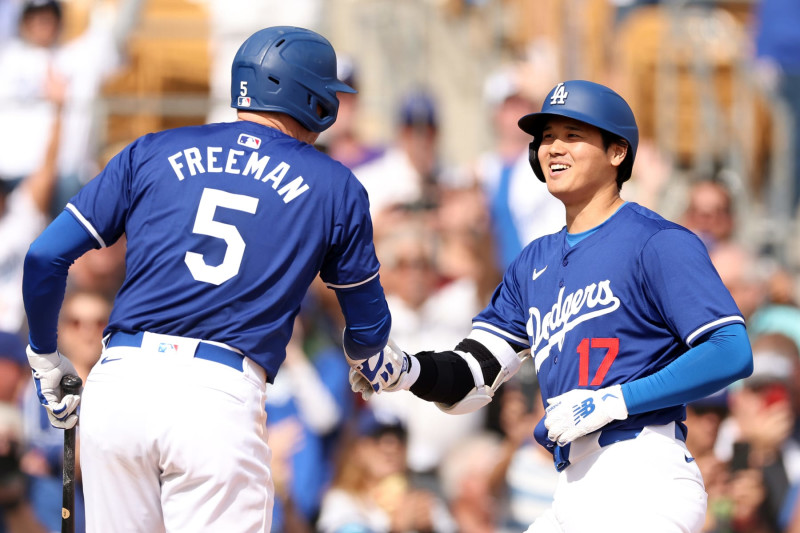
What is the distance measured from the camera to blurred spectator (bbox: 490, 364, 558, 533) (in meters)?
7.07

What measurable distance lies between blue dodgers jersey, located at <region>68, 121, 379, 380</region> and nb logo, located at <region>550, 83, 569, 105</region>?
0.78 m

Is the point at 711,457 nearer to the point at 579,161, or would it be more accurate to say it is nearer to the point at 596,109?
the point at 579,161

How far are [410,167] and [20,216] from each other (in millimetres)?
2781

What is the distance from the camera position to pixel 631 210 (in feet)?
13.5

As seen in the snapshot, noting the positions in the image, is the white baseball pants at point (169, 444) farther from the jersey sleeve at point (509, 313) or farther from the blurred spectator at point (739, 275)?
the blurred spectator at point (739, 275)

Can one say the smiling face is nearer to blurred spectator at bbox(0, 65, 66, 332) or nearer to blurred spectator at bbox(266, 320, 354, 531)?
blurred spectator at bbox(266, 320, 354, 531)

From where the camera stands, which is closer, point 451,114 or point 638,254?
point 638,254

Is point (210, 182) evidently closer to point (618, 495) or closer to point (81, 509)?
point (618, 495)

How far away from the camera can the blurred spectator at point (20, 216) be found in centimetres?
794

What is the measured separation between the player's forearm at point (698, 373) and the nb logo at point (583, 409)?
0.13 m

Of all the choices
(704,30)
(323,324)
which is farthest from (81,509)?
(704,30)

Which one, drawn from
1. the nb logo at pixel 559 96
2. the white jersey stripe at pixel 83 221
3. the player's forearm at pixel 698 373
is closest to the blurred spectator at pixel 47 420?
the white jersey stripe at pixel 83 221

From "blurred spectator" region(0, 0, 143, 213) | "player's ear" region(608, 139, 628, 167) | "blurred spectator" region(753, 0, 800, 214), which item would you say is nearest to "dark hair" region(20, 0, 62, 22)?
"blurred spectator" region(0, 0, 143, 213)

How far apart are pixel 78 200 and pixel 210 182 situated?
0.48m
